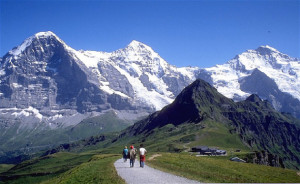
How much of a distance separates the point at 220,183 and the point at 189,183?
16.7 ft

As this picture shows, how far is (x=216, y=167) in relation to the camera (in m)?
68.8

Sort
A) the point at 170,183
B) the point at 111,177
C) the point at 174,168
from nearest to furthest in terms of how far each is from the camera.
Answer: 1. the point at 170,183
2. the point at 111,177
3. the point at 174,168

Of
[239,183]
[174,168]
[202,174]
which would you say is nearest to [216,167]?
[174,168]

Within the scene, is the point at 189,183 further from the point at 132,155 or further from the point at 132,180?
the point at 132,155

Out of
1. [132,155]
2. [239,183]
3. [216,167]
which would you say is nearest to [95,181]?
[132,155]

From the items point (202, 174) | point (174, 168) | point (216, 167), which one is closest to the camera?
point (202, 174)

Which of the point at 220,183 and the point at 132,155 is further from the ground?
the point at 132,155

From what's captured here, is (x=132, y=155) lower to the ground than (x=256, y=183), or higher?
higher

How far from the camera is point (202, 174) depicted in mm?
54531

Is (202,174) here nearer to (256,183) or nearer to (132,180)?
(256,183)

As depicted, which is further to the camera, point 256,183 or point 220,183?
point 256,183

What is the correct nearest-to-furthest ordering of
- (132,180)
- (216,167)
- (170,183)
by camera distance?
(170,183)
(132,180)
(216,167)

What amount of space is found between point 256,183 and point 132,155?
81.1 ft

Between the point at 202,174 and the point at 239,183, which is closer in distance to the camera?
the point at 239,183
